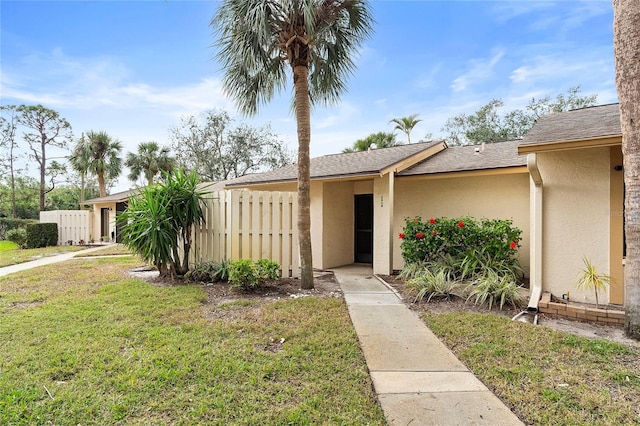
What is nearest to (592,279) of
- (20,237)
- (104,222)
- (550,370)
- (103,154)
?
(550,370)

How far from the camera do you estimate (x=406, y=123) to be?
2559cm

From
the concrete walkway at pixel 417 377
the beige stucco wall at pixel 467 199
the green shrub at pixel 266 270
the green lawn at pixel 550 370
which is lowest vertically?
the concrete walkway at pixel 417 377

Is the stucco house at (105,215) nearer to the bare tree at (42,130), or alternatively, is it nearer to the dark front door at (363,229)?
the bare tree at (42,130)

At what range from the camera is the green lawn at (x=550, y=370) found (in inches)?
106

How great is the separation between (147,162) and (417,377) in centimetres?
2645

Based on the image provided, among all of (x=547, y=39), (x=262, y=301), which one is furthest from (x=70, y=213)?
(x=547, y=39)

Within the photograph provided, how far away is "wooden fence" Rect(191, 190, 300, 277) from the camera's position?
7648mm

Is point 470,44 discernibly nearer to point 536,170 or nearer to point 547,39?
point 547,39

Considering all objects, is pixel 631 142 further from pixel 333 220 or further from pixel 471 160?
pixel 333 220

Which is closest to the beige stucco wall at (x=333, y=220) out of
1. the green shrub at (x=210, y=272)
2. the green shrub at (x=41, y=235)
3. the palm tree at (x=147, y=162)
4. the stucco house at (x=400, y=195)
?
the stucco house at (x=400, y=195)

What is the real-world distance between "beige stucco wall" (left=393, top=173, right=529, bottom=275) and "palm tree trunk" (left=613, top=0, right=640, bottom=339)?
3.78m

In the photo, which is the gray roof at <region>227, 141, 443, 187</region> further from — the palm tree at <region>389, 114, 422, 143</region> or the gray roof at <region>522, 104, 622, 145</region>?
the palm tree at <region>389, 114, 422, 143</region>

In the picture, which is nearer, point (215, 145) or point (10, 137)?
point (10, 137)

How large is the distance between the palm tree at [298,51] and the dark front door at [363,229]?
396 cm
